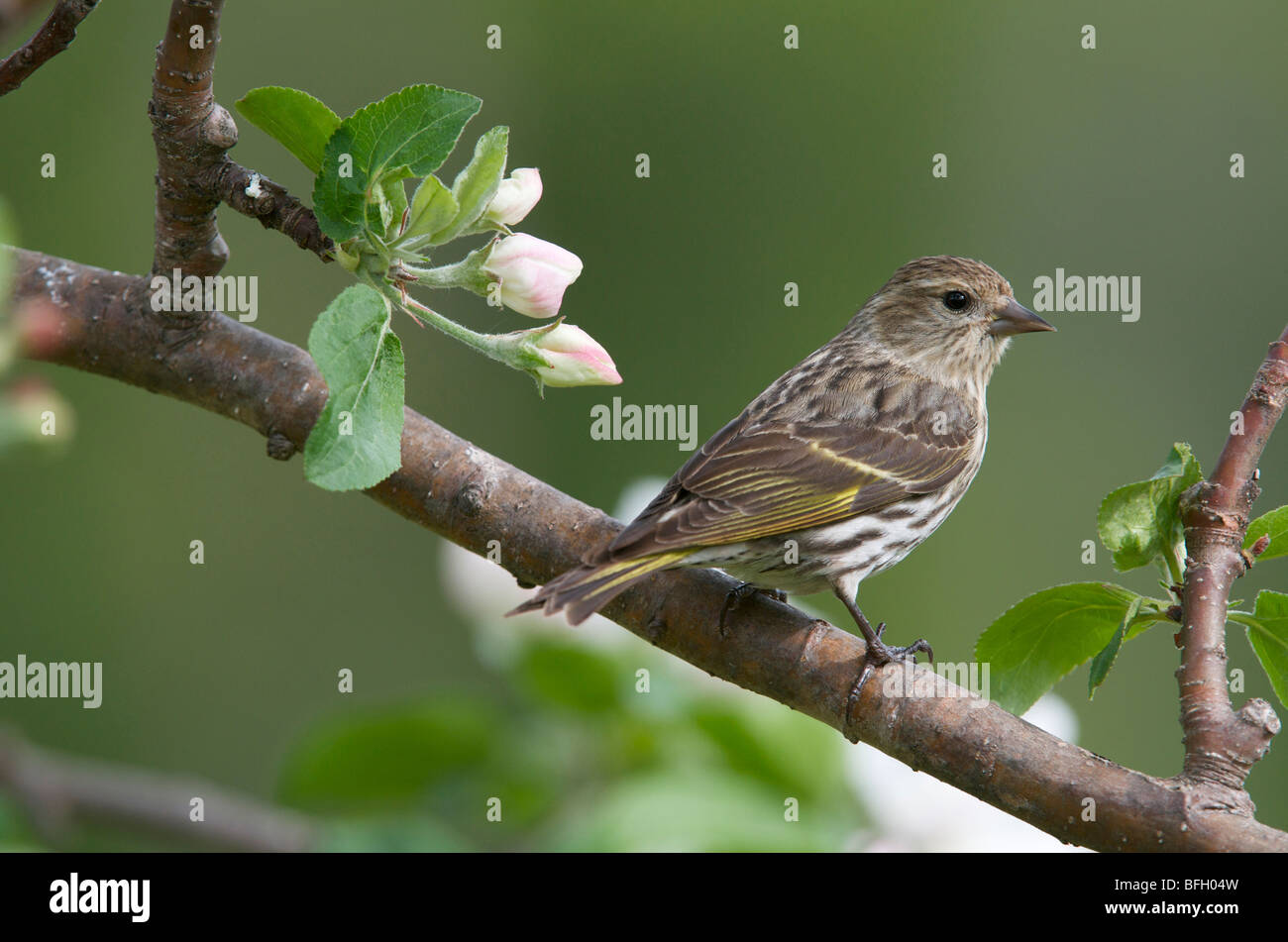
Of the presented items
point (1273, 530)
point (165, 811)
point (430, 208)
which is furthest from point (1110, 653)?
point (165, 811)

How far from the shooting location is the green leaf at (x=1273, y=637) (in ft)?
8.16

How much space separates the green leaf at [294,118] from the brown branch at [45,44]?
277 mm

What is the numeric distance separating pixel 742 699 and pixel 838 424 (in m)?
1.15

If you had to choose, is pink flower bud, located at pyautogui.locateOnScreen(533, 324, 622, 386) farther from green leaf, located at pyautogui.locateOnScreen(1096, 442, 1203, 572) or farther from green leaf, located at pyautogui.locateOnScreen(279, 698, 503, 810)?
green leaf, located at pyautogui.locateOnScreen(279, 698, 503, 810)

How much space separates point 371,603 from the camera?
8398mm

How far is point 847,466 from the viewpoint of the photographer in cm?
392

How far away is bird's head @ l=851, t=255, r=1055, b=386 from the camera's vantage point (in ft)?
15.1

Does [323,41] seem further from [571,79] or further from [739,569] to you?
[739,569]

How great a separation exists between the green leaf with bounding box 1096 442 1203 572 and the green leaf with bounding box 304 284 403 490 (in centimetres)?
131

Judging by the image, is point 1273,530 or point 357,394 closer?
point 357,394

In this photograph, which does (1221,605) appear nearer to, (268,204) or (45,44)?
(268,204)

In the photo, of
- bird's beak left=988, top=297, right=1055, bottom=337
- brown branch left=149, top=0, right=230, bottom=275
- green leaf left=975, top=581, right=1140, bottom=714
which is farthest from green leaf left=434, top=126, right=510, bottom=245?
bird's beak left=988, top=297, right=1055, bottom=337

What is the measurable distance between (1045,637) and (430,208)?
4.57 feet

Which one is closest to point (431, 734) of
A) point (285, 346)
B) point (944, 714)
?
point (285, 346)
